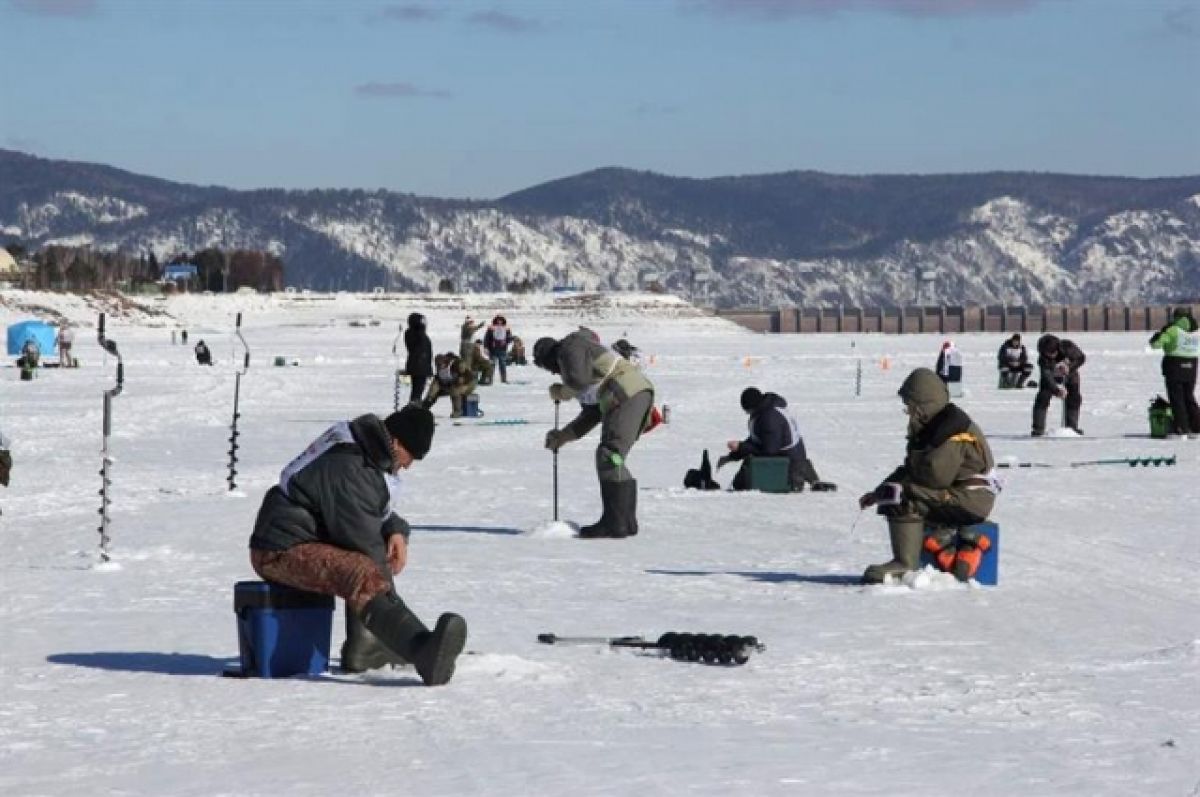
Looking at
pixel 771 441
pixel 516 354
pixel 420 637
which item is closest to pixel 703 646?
pixel 420 637

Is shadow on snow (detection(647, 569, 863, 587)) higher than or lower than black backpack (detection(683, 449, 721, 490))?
lower

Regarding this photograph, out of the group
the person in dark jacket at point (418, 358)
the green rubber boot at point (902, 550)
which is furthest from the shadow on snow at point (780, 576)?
the person in dark jacket at point (418, 358)

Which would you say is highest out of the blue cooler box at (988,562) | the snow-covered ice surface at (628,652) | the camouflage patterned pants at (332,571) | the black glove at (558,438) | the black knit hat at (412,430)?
the black knit hat at (412,430)

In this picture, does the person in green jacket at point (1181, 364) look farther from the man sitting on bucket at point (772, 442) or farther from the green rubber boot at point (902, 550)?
the green rubber boot at point (902, 550)

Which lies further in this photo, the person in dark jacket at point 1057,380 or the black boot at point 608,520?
the person in dark jacket at point 1057,380

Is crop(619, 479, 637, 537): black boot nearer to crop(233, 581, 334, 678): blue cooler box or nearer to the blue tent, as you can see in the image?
crop(233, 581, 334, 678): blue cooler box

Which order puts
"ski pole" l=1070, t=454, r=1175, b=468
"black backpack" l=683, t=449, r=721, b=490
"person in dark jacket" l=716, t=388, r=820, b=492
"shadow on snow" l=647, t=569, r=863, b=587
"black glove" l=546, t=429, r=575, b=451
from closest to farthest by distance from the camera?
"shadow on snow" l=647, t=569, r=863, b=587 < "black glove" l=546, t=429, r=575, b=451 < "person in dark jacket" l=716, t=388, r=820, b=492 < "black backpack" l=683, t=449, r=721, b=490 < "ski pole" l=1070, t=454, r=1175, b=468

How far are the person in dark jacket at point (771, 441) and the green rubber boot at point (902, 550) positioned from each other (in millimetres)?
6297

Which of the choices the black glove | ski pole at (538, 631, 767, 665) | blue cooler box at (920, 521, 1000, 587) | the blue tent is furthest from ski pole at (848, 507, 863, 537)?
the blue tent

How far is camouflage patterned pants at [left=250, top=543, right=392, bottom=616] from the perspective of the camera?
33.6 ft

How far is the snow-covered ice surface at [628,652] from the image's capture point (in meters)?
8.43

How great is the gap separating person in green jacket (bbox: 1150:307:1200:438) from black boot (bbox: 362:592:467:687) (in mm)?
18453

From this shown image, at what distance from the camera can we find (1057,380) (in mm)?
29031

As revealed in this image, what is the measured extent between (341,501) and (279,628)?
635mm
